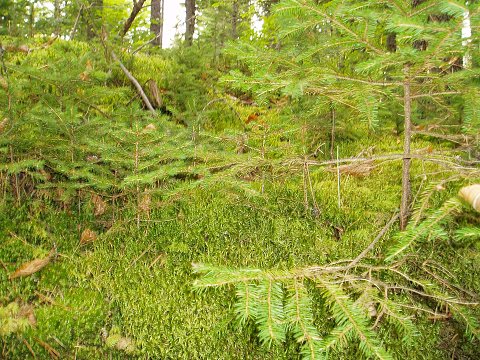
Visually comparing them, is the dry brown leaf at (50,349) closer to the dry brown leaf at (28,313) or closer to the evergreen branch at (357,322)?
the dry brown leaf at (28,313)

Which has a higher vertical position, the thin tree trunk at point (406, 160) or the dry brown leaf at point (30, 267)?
the thin tree trunk at point (406, 160)

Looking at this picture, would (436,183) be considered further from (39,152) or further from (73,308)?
(39,152)

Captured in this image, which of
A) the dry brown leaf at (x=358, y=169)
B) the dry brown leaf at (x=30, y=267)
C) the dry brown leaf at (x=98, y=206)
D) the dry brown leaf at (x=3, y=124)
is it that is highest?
the dry brown leaf at (x=3, y=124)

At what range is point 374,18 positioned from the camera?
1.64m

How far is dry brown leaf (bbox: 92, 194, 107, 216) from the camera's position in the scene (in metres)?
2.44

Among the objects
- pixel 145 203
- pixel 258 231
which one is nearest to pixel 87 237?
pixel 145 203

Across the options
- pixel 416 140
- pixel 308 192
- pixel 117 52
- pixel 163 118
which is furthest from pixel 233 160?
pixel 117 52

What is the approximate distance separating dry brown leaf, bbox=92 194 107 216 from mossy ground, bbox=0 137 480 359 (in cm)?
5

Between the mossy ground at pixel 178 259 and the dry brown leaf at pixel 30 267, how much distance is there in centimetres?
4

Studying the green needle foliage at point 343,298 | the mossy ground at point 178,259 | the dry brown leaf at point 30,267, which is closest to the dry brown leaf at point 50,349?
the mossy ground at point 178,259

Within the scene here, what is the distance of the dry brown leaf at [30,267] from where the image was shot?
2.02 m

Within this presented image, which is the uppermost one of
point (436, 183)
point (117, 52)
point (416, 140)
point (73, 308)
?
point (117, 52)

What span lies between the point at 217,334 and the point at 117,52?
3548mm

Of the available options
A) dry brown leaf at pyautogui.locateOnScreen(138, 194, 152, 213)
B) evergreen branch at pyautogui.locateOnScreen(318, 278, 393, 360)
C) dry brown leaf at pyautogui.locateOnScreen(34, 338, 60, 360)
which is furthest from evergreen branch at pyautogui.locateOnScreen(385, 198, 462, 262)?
dry brown leaf at pyautogui.locateOnScreen(34, 338, 60, 360)
